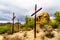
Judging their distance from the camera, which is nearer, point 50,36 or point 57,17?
point 50,36

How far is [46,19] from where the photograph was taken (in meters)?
55.4

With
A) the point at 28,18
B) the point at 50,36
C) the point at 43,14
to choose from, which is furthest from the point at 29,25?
the point at 50,36

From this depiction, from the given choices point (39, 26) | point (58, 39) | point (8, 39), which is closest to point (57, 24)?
point (39, 26)

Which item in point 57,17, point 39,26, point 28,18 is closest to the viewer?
point 39,26

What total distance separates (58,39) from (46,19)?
27.5m

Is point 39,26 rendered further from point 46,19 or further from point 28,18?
point 28,18

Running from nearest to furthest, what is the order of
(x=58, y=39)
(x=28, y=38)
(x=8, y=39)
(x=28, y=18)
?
(x=58, y=39) → (x=28, y=38) → (x=8, y=39) → (x=28, y=18)

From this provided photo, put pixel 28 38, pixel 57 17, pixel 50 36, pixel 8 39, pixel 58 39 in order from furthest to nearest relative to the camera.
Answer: pixel 57 17
pixel 8 39
pixel 28 38
pixel 50 36
pixel 58 39

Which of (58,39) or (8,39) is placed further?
(8,39)

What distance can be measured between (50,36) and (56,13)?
86.7 ft

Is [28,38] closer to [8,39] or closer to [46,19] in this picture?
[8,39]

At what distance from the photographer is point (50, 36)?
3025 cm

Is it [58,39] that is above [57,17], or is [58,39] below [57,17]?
below

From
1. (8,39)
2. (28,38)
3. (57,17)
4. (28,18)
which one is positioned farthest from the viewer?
(28,18)
